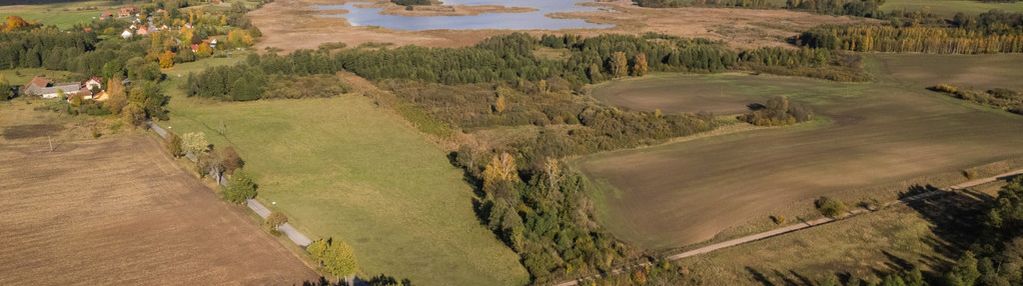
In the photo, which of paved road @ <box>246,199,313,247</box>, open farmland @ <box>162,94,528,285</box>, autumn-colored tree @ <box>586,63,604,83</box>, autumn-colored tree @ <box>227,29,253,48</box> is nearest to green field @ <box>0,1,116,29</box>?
autumn-colored tree @ <box>227,29,253,48</box>

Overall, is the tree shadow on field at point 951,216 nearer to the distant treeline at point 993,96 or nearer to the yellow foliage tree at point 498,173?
the yellow foliage tree at point 498,173

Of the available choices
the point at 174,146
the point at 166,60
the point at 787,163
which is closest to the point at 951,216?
the point at 787,163

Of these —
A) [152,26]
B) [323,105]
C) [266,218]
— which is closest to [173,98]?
[323,105]

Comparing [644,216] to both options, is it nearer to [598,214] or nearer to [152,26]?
[598,214]

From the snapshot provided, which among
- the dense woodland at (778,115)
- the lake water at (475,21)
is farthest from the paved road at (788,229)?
the lake water at (475,21)

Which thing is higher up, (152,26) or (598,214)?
(152,26)

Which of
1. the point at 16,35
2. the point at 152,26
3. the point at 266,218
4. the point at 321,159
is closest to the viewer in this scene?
the point at 266,218

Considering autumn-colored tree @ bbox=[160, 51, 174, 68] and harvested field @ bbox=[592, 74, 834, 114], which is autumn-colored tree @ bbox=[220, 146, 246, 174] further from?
autumn-colored tree @ bbox=[160, 51, 174, 68]
